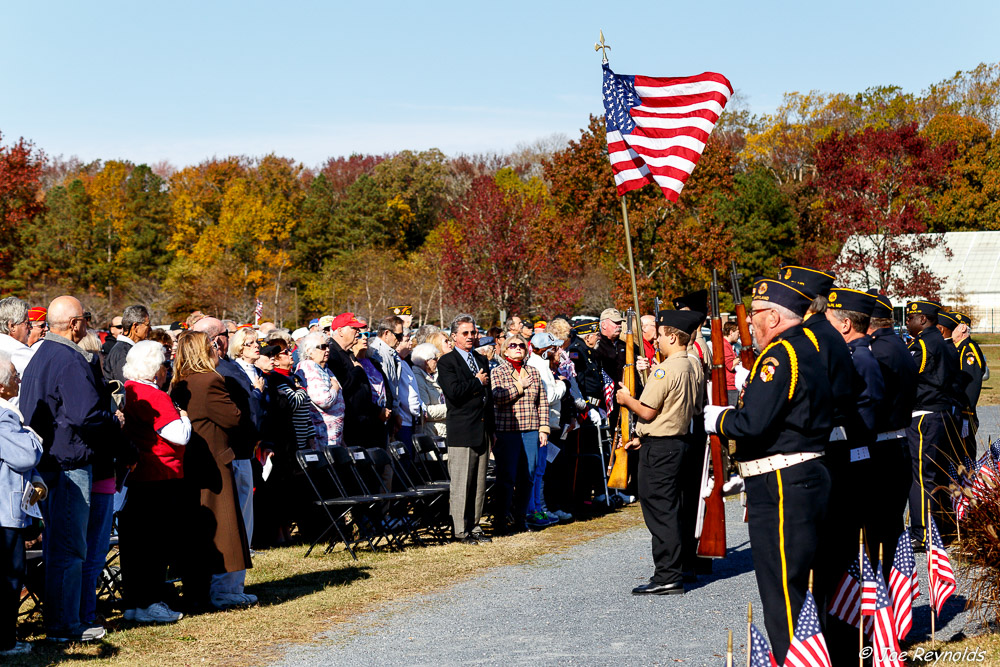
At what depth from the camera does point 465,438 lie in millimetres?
10328

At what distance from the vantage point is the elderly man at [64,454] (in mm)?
6625

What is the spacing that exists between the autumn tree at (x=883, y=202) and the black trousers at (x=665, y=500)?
29.4 m

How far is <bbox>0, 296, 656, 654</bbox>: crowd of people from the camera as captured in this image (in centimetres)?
Answer: 666

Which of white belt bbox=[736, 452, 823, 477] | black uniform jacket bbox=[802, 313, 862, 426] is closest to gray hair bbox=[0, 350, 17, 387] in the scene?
white belt bbox=[736, 452, 823, 477]

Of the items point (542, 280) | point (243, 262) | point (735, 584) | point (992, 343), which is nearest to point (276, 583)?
point (735, 584)

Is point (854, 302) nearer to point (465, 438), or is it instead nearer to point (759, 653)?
point (759, 653)

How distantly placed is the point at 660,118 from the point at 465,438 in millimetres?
3574

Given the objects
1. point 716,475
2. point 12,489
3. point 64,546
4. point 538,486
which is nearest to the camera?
point 12,489

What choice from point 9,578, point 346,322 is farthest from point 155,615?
point 346,322

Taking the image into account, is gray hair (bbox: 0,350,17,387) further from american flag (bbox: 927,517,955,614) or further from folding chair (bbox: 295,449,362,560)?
american flag (bbox: 927,517,955,614)

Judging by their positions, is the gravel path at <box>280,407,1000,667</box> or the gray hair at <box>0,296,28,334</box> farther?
the gray hair at <box>0,296,28,334</box>

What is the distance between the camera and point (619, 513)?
40.8 ft

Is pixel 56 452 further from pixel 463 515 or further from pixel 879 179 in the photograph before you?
pixel 879 179

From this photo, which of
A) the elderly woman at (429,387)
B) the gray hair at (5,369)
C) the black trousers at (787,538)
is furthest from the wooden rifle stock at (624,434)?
the gray hair at (5,369)
